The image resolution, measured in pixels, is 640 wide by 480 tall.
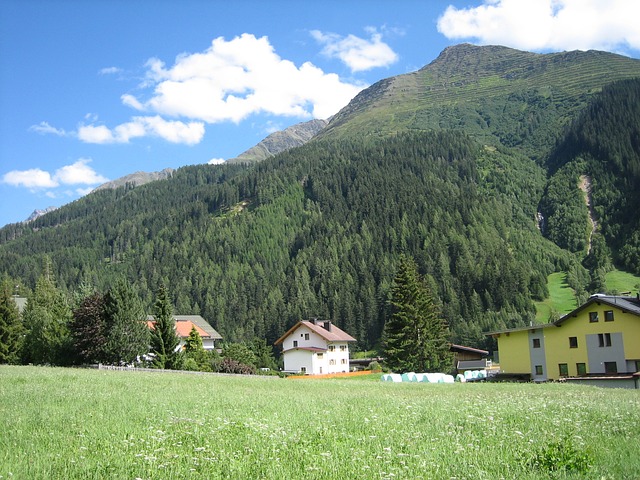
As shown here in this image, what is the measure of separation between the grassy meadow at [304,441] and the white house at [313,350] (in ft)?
248

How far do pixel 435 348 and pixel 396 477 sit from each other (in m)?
60.1

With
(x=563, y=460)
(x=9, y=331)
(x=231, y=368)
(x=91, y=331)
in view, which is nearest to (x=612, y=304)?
(x=231, y=368)

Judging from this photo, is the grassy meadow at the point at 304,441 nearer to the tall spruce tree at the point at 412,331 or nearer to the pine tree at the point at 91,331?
the pine tree at the point at 91,331

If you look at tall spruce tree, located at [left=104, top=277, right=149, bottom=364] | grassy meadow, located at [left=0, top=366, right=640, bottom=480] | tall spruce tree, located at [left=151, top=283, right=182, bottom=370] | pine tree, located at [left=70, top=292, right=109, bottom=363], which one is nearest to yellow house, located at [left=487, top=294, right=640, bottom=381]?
tall spruce tree, located at [left=151, top=283, right=182, bottom=370]

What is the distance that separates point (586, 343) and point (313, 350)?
46.5 metres

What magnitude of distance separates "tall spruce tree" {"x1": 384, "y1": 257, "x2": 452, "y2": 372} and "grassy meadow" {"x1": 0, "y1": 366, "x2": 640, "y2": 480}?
154 ft

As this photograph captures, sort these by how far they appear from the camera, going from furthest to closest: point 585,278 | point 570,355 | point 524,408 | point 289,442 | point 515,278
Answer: point 585,278 → point 515,278 → point 570,355 → point 524,408 → point 289,442

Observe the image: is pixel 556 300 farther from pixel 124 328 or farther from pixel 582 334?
pixel 124 328

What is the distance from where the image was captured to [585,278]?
559 feet

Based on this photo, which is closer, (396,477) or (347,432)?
(396,477)

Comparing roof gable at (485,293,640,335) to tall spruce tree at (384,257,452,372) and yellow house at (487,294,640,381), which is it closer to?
yellow house at (487,294,640,381)

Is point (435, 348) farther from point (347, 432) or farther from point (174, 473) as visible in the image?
point (174, 473)

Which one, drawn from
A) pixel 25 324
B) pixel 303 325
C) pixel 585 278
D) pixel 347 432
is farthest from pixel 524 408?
pixel 585 278

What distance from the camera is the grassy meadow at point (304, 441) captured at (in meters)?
9.52
